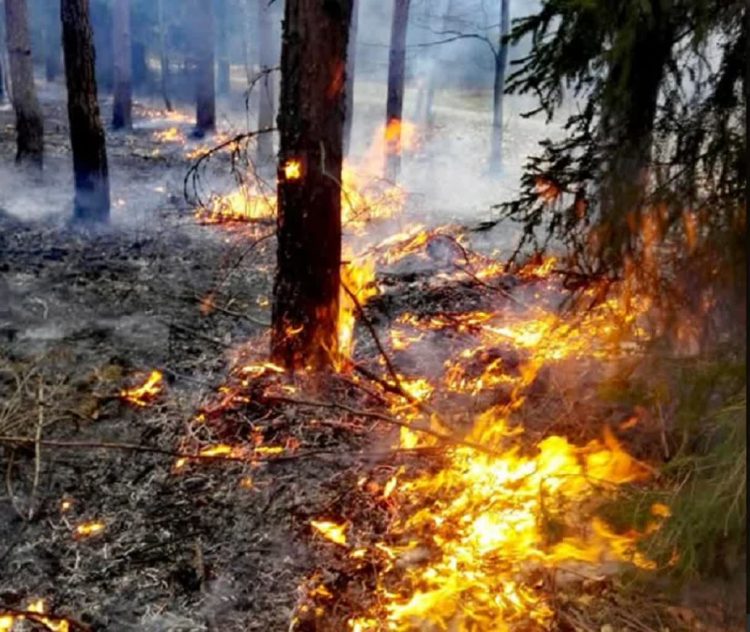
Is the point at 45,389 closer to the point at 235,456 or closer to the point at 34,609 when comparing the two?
the point at 235,456

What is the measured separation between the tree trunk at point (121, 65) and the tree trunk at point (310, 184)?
18621 mm

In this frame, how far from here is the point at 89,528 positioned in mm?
4574

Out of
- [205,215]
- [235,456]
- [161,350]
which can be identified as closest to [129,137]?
[205,215]

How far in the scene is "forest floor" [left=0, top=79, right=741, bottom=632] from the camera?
13.0 ft

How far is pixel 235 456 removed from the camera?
5.29m

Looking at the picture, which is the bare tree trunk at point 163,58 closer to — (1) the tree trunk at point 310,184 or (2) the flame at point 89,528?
Result: (1) the tree trunk at point 310,184

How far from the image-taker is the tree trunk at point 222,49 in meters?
34.7

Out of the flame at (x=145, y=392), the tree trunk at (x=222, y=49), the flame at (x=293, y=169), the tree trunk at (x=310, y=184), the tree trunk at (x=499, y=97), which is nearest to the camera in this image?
the tree trunk at (x=310, y=184)

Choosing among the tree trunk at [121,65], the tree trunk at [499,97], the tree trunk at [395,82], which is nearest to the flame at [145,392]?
the tree trunk at [395,82]

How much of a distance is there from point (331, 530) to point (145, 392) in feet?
8.93

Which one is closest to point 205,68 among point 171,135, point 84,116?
point 171,135

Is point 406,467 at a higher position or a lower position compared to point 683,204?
lower

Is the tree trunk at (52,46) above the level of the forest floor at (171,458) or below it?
above

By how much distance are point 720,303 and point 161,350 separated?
211 inches
